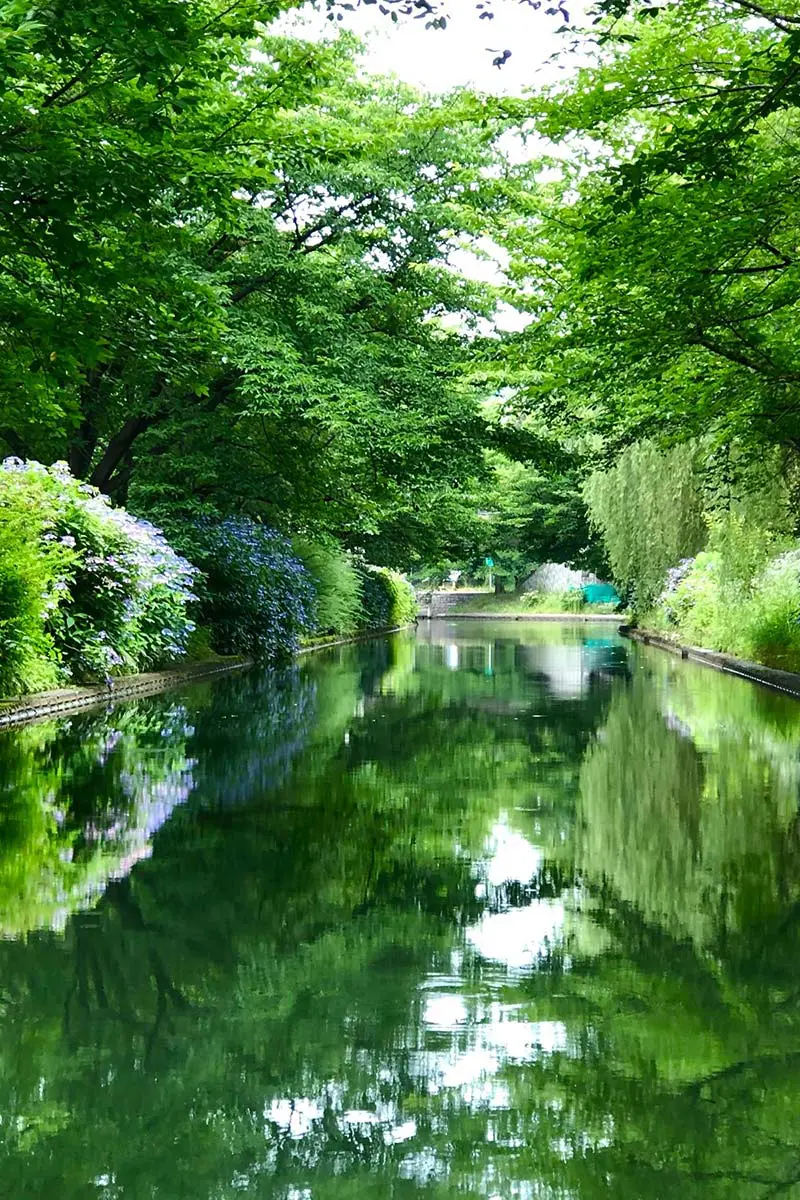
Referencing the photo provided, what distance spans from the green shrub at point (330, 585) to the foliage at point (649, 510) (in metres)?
6.92

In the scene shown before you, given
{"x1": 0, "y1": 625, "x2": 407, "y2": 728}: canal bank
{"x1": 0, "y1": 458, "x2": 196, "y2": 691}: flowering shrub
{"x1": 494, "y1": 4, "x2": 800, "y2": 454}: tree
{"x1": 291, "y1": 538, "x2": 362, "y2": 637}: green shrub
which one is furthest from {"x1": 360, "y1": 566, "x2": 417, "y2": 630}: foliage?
{"x1": 494, "y1": 4, "x2": 800, "y2": 454}: tree

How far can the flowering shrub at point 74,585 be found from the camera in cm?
1644

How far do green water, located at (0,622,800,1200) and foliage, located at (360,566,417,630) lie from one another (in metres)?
37.2

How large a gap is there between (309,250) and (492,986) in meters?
24.2

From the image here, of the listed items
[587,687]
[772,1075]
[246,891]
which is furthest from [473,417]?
[772,1075]

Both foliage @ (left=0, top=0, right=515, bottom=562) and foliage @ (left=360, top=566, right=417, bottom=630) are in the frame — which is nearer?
foliage @ (left=0, top=0, right=515, bottom=562)

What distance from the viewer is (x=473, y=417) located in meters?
28.7

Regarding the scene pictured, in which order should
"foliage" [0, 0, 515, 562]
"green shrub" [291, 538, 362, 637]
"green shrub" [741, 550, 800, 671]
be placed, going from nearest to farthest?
"foliage" [0, 0, 515, 562] → "green shrub" [741, 550, 800, 671] → "green shrub" [291, 538, 362, 637]

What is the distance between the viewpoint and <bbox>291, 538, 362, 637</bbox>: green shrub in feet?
122

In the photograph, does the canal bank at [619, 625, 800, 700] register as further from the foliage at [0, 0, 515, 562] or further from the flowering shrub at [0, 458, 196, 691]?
the flowering shrub at [0, 458, 196, 691]

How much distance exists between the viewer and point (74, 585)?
19.4 meters

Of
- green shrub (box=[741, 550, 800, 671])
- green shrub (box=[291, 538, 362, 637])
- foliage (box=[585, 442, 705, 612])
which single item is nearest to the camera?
green shrub (box=[741, 550, 800, 671])

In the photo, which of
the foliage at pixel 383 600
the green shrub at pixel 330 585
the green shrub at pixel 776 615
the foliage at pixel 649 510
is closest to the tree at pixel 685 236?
the green shrub at pixel 776 615

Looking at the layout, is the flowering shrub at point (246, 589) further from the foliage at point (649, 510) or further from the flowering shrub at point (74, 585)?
the foliage at point (649, 510)
